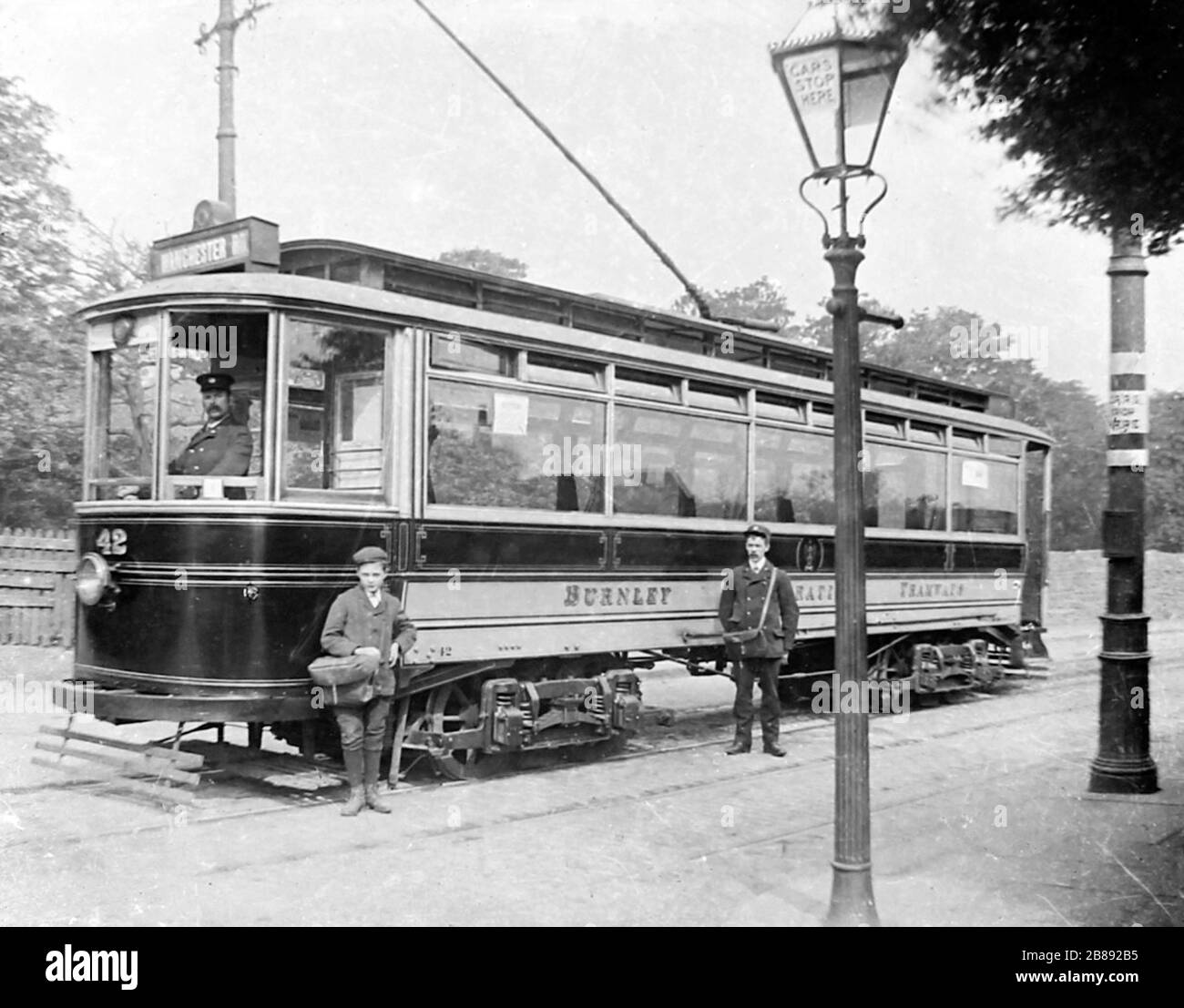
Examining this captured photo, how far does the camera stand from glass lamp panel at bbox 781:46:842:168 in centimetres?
504

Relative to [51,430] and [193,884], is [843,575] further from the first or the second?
[51,430]

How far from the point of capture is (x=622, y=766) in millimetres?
8977

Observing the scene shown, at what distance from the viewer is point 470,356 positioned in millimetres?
8164

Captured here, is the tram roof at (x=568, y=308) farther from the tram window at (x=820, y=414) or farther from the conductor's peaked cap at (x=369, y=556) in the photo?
the conductor's peaked cap at (x=369, y=556)

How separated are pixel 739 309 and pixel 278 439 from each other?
32642 mm

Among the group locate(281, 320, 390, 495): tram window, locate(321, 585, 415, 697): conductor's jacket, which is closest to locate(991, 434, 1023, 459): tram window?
locate(281, 320, 390, 495): tram window

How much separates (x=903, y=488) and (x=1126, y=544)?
4735 mm

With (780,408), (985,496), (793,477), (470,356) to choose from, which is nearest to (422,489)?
(470,356)

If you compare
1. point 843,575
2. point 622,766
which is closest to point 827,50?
point 843,575

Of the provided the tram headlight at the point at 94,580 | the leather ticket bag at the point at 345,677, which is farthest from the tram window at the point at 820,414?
the tram headlight at the point at 94,580

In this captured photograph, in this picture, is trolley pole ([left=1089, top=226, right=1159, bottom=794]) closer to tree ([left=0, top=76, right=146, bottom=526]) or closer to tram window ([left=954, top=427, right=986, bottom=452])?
tram window ([left=954, top=427, right=986, bottom=452])

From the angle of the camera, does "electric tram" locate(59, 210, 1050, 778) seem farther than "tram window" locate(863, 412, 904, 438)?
No

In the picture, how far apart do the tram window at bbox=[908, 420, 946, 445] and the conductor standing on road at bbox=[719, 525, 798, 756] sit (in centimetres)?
343

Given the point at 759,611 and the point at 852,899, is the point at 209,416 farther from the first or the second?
the point at 852,899
